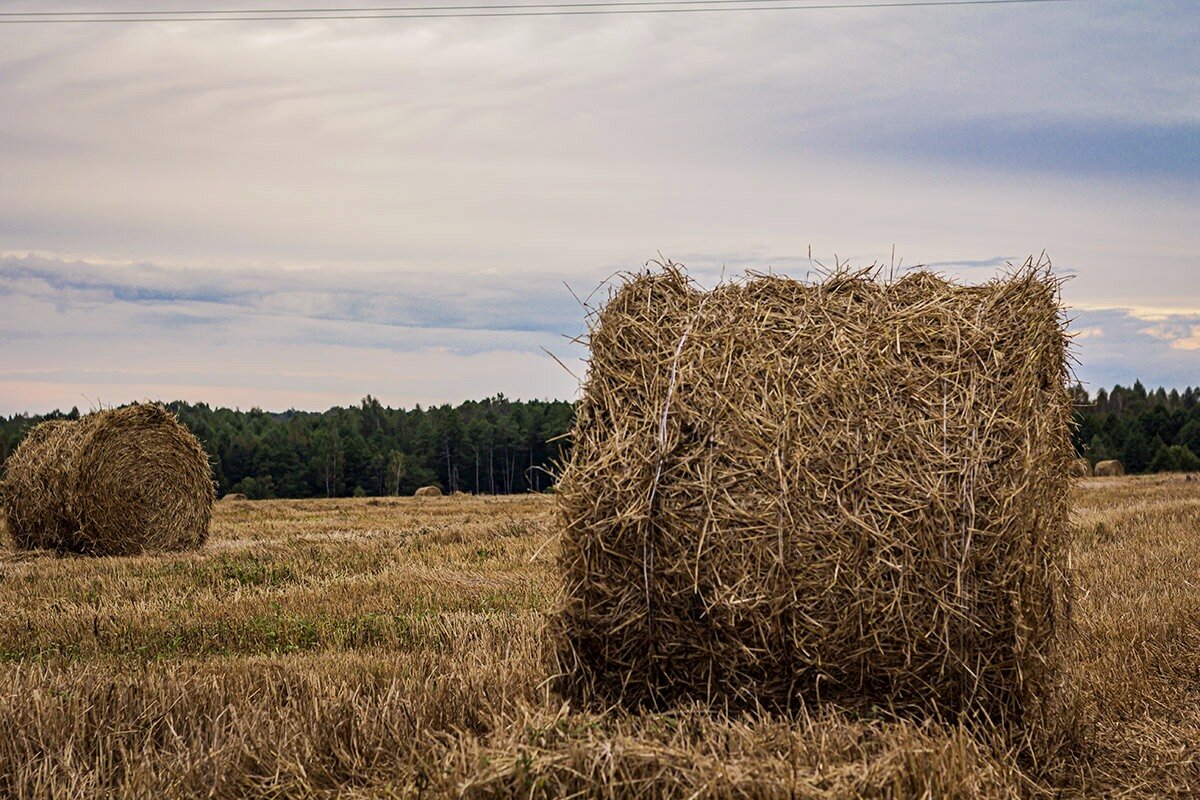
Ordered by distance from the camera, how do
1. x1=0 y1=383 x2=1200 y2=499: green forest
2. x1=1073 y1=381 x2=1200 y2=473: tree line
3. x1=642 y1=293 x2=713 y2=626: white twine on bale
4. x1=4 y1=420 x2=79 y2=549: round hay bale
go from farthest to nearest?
x1=0 y1=383 x2=1200 y2=499: green forest, x1=1073 y1=381 x2=1200 y2=473: tree line, x1=4 y1=420 x2=79 y2=549: round hay bale, x1=642 y1=293 x2=713 y2=626: white twine on bale

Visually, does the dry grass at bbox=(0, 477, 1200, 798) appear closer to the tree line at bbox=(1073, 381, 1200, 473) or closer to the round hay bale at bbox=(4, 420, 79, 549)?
the round hay bale at bbox=(4, 420, 79, 549)

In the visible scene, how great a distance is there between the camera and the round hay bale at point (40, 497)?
49.0ft

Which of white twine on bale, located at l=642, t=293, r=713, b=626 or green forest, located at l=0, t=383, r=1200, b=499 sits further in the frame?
green forest, located at l=0, t=383, r=1200, b=499

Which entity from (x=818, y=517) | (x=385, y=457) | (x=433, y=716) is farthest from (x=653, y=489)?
(x=385, y=457)

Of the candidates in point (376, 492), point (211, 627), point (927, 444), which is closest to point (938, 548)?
point (927, 444)

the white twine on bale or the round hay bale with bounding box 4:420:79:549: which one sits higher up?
the white twine on bale

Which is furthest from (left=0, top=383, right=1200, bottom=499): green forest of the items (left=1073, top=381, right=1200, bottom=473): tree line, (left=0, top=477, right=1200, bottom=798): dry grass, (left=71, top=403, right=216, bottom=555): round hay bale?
(left=0, top=477, right=1200, bottom=798): dry grass

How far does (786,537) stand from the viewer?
5.17m

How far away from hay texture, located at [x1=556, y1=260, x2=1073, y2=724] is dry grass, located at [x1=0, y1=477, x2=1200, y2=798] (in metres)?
0.29

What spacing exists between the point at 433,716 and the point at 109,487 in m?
11.6

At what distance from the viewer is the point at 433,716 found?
211 inches

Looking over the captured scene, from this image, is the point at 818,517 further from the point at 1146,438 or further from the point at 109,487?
the point at 1146,438

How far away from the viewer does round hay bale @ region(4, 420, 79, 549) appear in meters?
14.9

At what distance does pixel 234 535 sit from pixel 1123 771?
51.4ft
